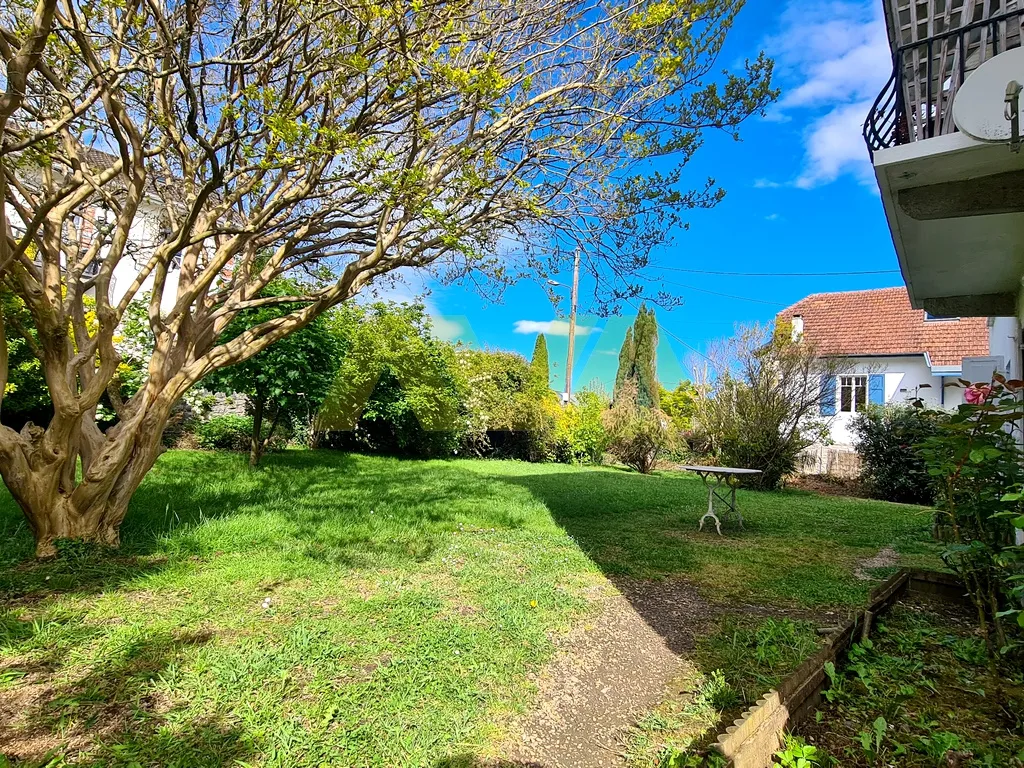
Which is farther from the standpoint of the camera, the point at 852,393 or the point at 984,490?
the point at 852,393

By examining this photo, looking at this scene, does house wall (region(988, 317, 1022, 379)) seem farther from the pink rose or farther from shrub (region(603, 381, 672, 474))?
shrub (region(603, 381, 672, 474))

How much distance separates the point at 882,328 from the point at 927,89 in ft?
57.0

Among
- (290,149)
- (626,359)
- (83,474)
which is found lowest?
(83,474)

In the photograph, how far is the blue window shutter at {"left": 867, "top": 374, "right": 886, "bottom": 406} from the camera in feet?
51.6

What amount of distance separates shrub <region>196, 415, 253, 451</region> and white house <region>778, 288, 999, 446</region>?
14133 mm

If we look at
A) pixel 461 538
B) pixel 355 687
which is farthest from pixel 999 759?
pixel 461 538

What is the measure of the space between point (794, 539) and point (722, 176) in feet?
15.1

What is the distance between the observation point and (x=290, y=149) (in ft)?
13.7

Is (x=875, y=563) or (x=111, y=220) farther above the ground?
(x=111, y=220)

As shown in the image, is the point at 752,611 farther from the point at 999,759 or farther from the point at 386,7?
the point at 386,7

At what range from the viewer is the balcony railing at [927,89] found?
2723 millimetres

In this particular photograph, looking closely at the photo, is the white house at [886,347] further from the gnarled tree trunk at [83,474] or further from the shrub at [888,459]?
the gnarled tree trunk at [83,474]

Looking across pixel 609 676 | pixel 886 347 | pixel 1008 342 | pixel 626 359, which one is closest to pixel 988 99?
pixel 609 676

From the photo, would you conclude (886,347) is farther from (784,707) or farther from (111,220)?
(111,220)
